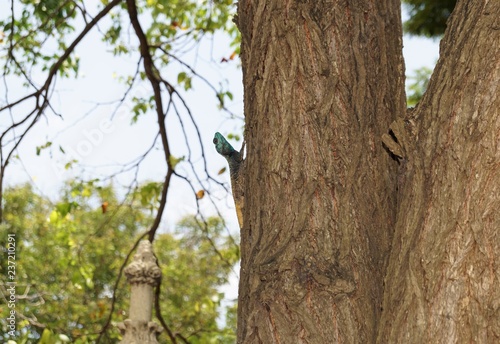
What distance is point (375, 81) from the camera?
74.9 inches

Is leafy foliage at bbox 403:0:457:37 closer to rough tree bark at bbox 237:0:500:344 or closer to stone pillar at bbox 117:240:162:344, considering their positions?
stone pillar at bbox 117:240:162:344

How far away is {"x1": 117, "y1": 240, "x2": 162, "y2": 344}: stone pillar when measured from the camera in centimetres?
346

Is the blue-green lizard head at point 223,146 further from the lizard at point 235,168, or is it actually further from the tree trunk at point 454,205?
the tree trunk at point 454,205

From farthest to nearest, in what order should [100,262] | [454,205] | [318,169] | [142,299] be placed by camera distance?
[100,262] < [142,299] < [318,169] < [454,205]

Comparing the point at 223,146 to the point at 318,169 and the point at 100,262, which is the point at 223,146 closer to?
the point at 318,169

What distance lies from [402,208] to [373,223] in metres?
0.10

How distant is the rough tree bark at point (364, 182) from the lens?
1524 mm

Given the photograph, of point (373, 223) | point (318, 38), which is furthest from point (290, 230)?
point (318, 38)

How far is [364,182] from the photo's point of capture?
69.9 inches

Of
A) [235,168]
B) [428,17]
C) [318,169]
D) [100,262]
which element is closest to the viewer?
[318,169]

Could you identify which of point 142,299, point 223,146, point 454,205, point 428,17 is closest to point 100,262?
point 428,17

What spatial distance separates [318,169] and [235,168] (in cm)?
39

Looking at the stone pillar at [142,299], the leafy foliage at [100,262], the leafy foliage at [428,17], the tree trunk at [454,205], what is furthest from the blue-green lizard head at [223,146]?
the leafy foliage at [100,262]

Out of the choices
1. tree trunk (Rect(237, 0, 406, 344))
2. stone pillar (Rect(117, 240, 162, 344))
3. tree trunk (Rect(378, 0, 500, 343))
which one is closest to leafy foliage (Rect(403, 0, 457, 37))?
stone pillar (Rect(117, 240, 162, 344))
